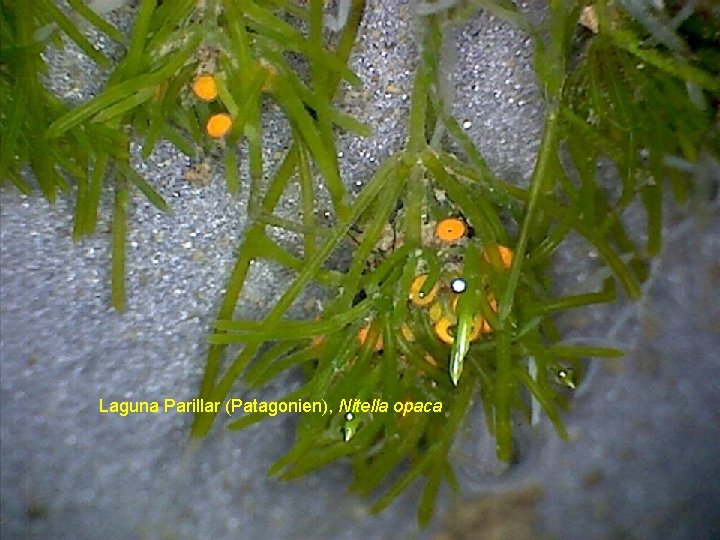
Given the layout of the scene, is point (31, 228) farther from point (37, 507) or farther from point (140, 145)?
point (37, 507)

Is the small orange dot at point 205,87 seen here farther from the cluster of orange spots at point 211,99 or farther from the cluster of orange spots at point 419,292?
the cluster of orange spots at point 419,292

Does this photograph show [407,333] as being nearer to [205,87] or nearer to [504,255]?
[504,255]

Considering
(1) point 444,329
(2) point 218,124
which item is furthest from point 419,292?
(2) point 218,124

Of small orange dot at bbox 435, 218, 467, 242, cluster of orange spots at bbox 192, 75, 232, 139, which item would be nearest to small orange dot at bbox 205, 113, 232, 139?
cluster of orange spots at bbox 192, 75, 232, 139

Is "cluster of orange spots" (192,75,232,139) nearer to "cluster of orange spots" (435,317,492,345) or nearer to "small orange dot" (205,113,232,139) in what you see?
"small orange dot" (205,113,232,139)

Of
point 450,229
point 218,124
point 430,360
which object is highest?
point 218,124

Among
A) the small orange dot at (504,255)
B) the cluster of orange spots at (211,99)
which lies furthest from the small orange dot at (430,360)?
the cluster of orange spots at (211,99)

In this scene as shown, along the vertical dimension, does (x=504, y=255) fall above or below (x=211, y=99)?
below

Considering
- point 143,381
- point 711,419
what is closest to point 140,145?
point 143,381
